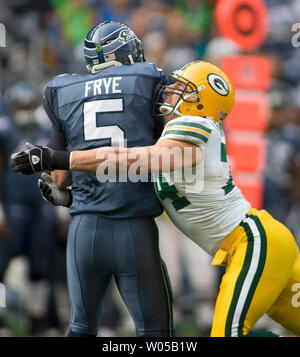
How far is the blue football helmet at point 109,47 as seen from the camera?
13.0ft

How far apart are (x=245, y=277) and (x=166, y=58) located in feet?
17.8

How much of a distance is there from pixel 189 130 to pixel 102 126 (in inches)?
17.8

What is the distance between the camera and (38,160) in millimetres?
3691

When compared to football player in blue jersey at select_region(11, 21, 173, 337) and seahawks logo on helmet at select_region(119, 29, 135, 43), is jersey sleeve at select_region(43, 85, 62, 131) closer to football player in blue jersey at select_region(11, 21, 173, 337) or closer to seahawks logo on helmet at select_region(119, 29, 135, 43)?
football player in blue jersey at select_region(11, 21, 173, 337)

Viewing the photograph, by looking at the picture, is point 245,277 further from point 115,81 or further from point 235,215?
point 115,81

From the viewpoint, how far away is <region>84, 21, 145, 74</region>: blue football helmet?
3953 millimetres

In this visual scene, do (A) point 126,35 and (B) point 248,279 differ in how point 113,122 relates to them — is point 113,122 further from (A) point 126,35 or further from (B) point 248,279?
(B) point 248,279

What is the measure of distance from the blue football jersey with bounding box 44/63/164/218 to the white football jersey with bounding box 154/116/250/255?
0.39ft

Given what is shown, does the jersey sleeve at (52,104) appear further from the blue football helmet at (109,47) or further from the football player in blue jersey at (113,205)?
the blue football helmet at (109,47)

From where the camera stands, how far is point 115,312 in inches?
265

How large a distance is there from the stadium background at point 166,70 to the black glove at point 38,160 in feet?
8.89

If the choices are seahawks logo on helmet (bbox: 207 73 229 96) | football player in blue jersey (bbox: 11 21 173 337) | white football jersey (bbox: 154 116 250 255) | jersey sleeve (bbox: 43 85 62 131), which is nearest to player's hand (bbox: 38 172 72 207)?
football player in blue jersey (bbox: 11 21 173 337)

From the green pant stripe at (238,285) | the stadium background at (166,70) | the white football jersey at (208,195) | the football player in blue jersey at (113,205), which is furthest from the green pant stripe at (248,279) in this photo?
the stadium background at (166,70)

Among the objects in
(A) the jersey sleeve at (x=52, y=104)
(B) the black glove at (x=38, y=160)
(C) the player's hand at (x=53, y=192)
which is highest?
(A) the jersey sleeve at (x=52, y=104)
